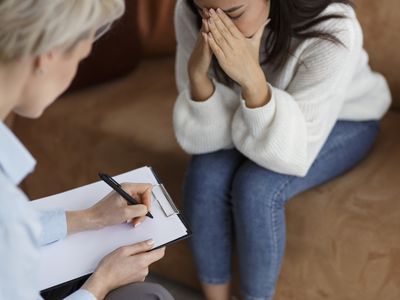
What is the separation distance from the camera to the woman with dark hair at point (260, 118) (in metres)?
1.19

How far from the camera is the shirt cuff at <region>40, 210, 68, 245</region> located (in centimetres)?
101

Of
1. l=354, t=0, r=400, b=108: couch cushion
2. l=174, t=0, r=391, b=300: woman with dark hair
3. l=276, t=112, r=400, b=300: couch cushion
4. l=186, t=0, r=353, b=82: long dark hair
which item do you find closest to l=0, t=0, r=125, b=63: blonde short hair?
l=174, t=0, r=391, b=300: woman with dark hair

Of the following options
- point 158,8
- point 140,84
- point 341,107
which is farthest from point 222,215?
point 158,8

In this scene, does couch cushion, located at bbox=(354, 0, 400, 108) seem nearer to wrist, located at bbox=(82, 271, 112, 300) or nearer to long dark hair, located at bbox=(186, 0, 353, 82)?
long dark hair, located at bbox=(186, 0, 353, 82)

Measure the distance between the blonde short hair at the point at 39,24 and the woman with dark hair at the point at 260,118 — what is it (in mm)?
433

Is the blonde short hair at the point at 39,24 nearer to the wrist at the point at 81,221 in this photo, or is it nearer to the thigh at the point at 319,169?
the wrist at the point at 81,221

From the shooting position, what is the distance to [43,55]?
0.76m

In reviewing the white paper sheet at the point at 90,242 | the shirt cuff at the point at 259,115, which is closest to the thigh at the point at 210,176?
the shirt cuff at the point at 259,115

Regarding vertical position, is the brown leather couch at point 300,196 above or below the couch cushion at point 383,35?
below

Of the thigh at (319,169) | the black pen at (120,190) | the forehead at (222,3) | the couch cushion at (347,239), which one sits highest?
the forehead at (222,3)

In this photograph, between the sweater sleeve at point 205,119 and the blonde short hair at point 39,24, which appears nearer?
the blonde short hair at point 39,24

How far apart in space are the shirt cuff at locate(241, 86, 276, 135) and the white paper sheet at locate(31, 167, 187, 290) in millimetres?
253

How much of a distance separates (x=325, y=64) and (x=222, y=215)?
360mm

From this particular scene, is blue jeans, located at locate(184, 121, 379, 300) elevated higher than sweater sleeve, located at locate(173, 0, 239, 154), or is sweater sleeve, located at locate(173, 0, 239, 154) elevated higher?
sweater sleeve, located at locate(173, 0, 239, 154)
